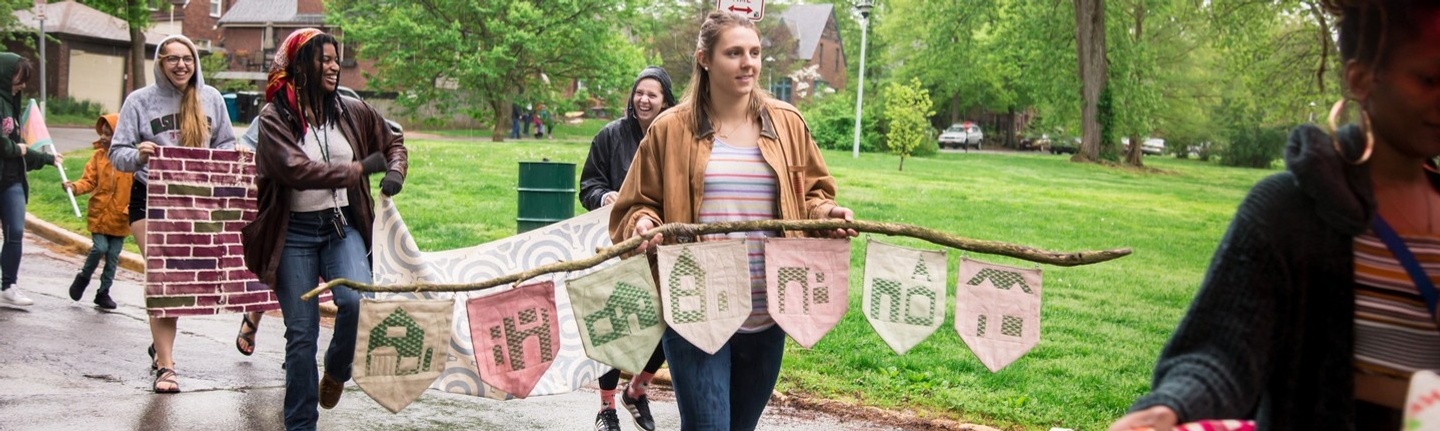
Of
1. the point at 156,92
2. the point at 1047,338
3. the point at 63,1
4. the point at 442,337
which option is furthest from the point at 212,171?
the point at 63,1

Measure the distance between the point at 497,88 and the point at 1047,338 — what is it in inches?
1620

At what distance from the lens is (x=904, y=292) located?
191 inches

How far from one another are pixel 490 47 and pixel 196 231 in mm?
42921

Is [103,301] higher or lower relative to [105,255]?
lower

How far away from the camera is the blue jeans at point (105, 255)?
10.5 metres

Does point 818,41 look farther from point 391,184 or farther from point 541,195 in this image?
point 391,184

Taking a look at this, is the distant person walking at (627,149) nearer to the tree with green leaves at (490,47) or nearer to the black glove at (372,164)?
the black glove at (372,164)

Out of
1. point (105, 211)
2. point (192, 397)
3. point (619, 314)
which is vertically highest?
point (619, 314)

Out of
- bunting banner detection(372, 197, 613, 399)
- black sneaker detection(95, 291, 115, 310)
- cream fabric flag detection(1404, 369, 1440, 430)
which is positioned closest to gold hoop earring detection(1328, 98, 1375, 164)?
cream fabric flag detection(1404, 369, 1440, 430)

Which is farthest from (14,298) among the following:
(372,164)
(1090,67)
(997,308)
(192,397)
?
(1090,67)

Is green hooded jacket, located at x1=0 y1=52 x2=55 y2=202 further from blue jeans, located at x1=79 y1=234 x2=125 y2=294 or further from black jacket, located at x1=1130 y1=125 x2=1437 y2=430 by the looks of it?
black jacket, located at x1=1130 y1=125 x2=1437 y2=430

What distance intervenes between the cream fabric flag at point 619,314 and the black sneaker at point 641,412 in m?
2.27

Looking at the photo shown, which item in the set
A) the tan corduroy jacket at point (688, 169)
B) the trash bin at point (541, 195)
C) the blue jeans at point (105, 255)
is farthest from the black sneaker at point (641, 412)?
the blue jeans at point (105, 255)

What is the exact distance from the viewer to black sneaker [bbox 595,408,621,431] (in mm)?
6820
